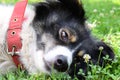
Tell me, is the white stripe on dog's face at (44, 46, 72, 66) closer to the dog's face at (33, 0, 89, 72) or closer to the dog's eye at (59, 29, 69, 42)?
the dog's face at (33, 0, 89, 72)

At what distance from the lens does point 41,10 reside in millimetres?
4453

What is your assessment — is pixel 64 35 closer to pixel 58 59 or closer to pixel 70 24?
pixel 70 24

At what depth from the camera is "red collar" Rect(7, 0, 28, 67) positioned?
159 inches

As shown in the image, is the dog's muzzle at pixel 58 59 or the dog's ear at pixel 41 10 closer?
the dog's muzzle at pixel 58 59

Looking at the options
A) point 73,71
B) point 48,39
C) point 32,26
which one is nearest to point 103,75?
point 73,71

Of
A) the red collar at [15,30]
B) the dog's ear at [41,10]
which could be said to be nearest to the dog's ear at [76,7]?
the dog's ear at [41,10]

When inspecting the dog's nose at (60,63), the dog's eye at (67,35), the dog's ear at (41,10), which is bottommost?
the dog's nose at (60,63)

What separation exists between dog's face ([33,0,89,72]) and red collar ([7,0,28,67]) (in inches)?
8.4

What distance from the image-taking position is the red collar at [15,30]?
4.05 m

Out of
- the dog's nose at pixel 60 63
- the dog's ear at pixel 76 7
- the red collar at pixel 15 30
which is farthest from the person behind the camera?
the dog's ear at pixel 76 7

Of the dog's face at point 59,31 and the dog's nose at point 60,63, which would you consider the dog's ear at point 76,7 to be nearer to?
the dog's face at point 59,31

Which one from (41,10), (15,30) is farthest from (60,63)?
(41,10)

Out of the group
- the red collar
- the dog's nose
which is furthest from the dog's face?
the red collar

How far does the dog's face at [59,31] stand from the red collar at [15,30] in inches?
8.4
